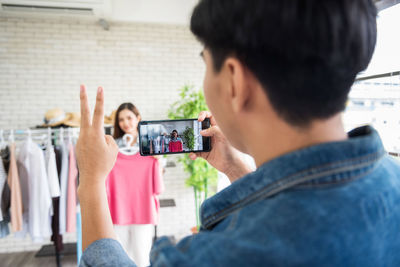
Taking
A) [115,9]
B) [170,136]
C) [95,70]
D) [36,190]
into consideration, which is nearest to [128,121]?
[36,190]

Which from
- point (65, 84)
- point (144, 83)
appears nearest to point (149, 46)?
point (144, 83)

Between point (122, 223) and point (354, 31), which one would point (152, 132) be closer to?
point (354, 31)

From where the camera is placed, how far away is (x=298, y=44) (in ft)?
1.24

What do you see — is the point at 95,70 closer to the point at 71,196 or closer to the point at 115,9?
the point at 115,9

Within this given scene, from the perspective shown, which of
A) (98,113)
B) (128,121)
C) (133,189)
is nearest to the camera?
(98,113)

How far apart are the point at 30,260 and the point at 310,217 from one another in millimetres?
4149

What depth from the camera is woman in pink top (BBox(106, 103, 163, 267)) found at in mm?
2516

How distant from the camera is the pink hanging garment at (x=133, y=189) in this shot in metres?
2.51

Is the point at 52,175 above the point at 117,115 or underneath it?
underneath

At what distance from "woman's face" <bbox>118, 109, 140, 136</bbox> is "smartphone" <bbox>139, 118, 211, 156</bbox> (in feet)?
5.65

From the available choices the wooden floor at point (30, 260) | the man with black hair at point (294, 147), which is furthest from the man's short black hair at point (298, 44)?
the wooden floor at point (30, 260)

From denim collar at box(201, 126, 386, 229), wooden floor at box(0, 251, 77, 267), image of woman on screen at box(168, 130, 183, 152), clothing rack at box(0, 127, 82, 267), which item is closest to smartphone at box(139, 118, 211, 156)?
image of woman on screen at box(168, 130, 183, 152)

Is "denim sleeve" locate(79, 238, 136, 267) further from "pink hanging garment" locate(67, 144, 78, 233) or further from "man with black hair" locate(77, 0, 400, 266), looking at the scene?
"pink hanging garment" locate(67, 144, 78, 233)

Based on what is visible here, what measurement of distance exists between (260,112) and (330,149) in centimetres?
12
